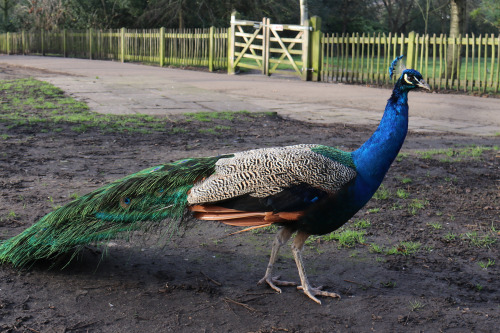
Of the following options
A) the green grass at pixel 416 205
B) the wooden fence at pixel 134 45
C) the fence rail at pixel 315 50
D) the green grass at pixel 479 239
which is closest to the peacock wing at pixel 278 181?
the green grass at pixel 479 239

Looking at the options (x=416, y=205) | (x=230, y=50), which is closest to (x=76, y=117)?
(x=416, y=205)

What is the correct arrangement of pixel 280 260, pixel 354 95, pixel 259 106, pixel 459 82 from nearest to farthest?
pixel 280 260
pixel 259 106
pixel 354 95
pixel 459 82

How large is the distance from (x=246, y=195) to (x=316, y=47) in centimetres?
1485

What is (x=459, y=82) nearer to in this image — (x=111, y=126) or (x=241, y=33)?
(x=241, y=33)

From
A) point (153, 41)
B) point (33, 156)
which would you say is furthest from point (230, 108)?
point (153, 41)

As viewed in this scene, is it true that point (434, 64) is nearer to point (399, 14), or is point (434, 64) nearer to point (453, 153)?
point (453, 153)

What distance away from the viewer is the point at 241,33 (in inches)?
783

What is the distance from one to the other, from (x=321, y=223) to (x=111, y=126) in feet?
19.7

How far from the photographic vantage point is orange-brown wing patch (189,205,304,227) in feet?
11.1

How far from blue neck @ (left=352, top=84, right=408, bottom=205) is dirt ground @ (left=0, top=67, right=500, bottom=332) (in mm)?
722

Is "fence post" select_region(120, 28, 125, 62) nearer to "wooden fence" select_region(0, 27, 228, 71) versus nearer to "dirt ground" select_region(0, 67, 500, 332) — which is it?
"wooden fence" select_region(0, 27, 228, 71)

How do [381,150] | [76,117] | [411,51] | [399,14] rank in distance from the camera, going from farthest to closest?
[399,14] → [411,51] → [76,117] → [381,150]

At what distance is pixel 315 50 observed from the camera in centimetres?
1773

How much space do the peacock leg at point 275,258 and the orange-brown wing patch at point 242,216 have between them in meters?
0.23
